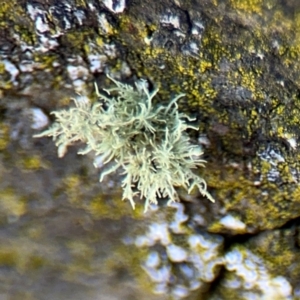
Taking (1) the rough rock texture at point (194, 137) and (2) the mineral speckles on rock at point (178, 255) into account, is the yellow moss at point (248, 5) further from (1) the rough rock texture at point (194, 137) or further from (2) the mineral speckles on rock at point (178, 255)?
(2) the mineral speckles on rock at point (178, 255)

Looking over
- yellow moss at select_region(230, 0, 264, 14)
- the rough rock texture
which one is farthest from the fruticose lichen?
yellow moss at select_region(230, 0, 264, 14)

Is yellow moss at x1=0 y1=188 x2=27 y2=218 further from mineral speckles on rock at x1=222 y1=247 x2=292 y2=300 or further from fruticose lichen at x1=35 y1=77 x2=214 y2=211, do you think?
mineral speckles on rock at x1=222 y1=247 x2=292 y2=300

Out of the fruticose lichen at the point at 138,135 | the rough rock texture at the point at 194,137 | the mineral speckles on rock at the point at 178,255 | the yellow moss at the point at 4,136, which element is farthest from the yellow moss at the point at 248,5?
the yellow moss at the point at 4,136

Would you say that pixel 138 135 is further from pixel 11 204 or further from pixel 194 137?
pixel 11 204

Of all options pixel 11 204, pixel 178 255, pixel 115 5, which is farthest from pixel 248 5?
pixel 11 204

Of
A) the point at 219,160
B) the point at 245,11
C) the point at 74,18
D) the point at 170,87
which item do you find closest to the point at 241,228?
the point at 219,160

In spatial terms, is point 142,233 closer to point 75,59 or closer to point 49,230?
point 49,230
